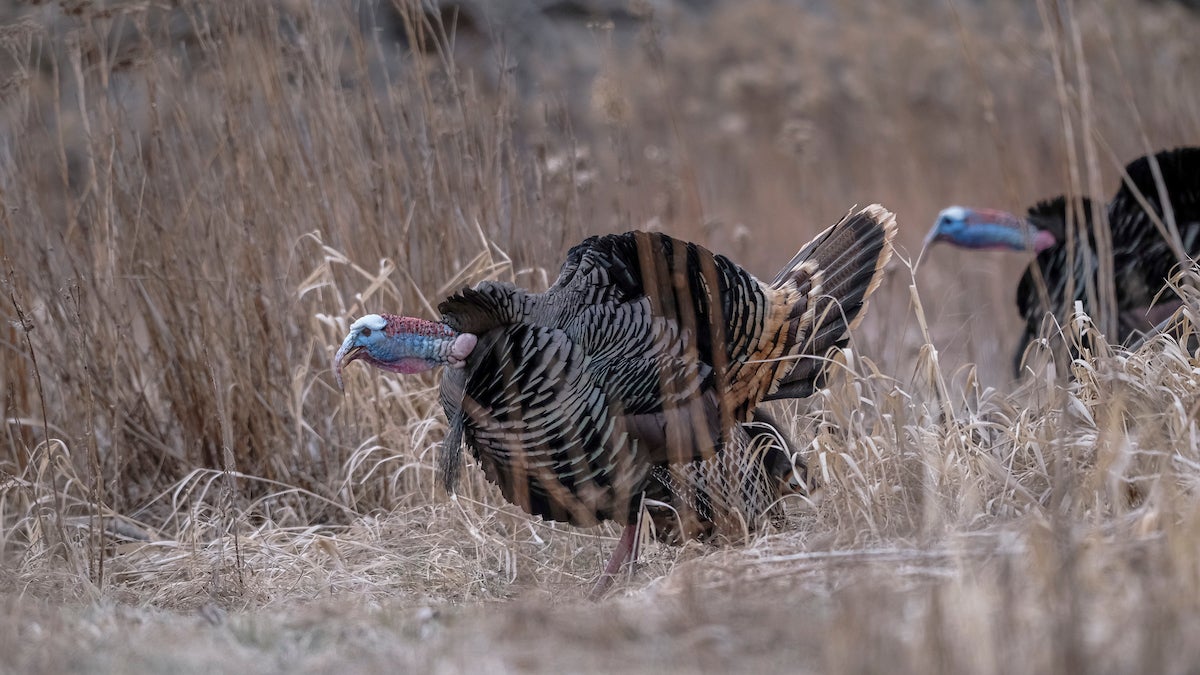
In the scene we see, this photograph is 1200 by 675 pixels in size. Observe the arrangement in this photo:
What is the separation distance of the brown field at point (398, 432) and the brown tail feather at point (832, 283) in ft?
0.42

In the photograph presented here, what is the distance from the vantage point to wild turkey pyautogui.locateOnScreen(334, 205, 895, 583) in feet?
9.14

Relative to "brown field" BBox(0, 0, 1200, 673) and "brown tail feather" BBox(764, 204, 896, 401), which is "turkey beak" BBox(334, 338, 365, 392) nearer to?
"brown field" BBox(0, 0, 1200, 673)

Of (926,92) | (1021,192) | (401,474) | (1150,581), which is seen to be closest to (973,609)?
(1150,581)

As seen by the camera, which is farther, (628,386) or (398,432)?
(398,432)

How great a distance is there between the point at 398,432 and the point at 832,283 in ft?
4.49

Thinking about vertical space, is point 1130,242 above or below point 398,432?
above

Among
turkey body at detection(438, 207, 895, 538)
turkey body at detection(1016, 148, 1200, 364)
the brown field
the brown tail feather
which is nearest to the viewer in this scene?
the brown field

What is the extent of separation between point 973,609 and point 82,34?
2981 mm

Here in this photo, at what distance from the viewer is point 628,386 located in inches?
111

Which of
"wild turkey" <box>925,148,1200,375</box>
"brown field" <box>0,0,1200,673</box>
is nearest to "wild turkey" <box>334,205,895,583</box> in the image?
"brown field" <box>0,0,1200,673</box>

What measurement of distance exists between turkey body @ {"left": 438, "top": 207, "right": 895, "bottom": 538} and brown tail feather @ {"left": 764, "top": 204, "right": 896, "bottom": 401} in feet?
0.14

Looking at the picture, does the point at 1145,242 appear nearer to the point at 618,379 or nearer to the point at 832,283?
the point at 832,283

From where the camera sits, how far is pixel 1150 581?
180cm

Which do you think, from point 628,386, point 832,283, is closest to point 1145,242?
point 832,283
